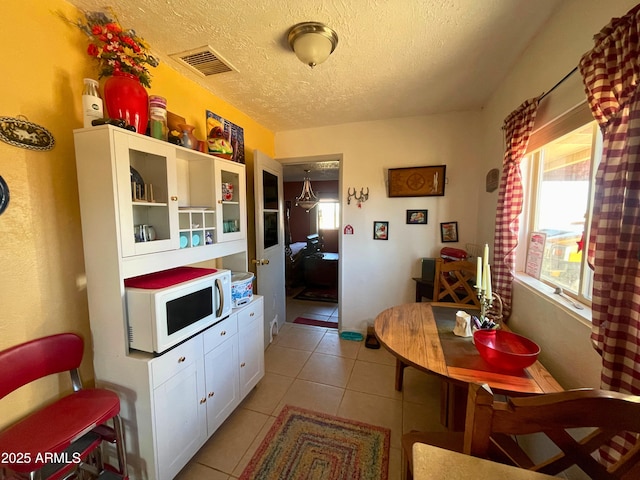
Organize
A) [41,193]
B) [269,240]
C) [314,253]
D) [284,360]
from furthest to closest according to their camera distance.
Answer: [314,253] < [269,240] < [284,360] < [41,193]

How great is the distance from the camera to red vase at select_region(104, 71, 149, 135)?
124cm

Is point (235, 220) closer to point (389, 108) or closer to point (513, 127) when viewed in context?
point (389, 108)

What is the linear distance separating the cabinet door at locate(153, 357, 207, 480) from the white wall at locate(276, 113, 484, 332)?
1905 millimetres

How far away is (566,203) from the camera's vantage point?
4.68ft

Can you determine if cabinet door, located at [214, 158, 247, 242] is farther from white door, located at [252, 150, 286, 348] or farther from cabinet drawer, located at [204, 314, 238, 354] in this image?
cabinet drawer, located at [204, 314, 238, 354]

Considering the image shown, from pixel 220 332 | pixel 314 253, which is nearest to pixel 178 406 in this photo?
pixel 220 332

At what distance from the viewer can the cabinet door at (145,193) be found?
1.21 meters

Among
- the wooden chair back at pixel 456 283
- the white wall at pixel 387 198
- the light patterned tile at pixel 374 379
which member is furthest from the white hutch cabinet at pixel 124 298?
the wooden chair back at pixel 456 283

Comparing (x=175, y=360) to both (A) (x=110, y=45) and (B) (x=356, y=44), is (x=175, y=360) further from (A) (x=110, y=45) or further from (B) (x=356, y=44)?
(B) (x=356, y=44)

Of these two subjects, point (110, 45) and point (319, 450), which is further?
point (319, 450)

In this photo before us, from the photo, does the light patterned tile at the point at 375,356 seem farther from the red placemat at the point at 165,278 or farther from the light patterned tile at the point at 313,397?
the red placemat at the point at 165,278

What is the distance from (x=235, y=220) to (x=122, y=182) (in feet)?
3.10

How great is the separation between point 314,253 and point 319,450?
3.91m

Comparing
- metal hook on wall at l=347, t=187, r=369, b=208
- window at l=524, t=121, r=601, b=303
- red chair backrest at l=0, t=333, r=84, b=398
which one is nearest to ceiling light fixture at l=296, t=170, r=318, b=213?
metal hook on wall at l=347, t=187, r=369, b=208
